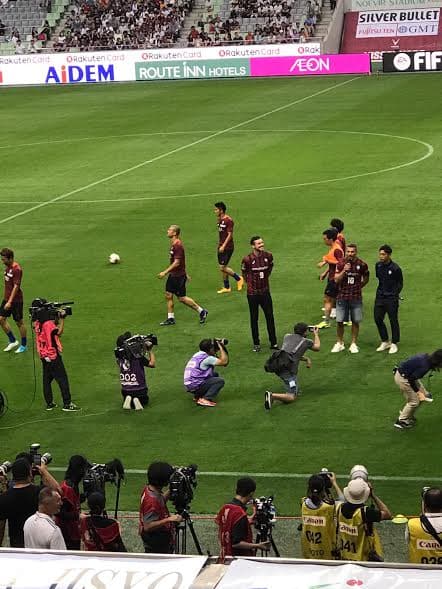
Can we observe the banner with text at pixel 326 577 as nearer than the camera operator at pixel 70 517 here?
Yes

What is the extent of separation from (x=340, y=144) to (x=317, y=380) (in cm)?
2326

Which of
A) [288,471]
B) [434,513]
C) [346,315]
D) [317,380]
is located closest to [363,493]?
[434,513]

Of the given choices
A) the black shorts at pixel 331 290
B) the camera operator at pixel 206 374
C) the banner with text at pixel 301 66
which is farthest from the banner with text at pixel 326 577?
the banner with text at pixel 301 66

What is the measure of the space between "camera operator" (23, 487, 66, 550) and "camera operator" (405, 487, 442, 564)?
135 inches

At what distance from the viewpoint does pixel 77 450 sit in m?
16.7

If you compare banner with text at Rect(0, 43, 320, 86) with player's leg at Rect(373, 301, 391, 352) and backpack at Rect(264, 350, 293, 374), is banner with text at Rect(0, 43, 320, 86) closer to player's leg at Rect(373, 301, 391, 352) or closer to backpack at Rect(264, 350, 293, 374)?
player's leg at Rect(373, 301, 391, 352)

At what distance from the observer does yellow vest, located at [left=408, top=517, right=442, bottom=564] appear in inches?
436

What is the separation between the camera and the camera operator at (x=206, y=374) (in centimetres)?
1809

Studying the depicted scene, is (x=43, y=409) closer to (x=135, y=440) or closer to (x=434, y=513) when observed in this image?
(x=135, y=440)

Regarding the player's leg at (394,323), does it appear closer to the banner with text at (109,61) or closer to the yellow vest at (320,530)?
the yellow vest at (320,530)

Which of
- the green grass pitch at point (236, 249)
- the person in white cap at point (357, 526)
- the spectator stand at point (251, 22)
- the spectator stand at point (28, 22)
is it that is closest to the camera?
the person in white cap at point (357, 526)

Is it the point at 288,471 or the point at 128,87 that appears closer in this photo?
the point at 288,471

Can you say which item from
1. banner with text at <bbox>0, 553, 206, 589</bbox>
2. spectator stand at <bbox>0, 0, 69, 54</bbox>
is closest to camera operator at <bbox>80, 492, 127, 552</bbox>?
banner with text at <bbox>0, 553, 206, 589</bbox>

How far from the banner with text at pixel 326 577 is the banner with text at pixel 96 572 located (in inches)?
15.0
